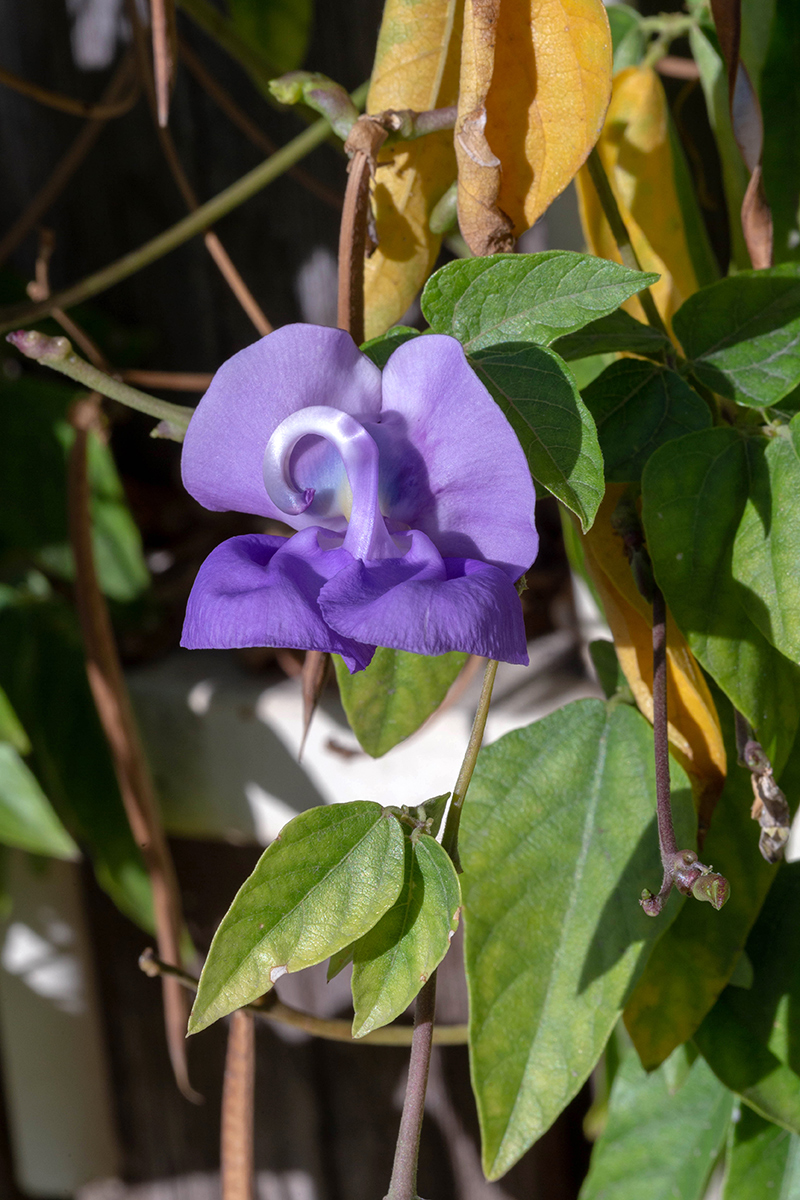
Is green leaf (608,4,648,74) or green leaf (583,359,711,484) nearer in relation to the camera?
green leaf (583,359,711,484)

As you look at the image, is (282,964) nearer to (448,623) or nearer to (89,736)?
(448,623)

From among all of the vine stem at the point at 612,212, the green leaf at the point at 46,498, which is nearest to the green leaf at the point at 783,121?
the vine stem at the point at 612,212

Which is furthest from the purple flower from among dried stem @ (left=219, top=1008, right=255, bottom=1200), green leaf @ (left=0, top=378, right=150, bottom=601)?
green leaf @ (left=0, top=378, right=150, bottom=601)

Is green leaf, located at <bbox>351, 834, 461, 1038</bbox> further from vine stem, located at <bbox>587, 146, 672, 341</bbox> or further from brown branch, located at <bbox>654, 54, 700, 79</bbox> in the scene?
brown branch, located at <bbox>654, 54, 700, 79</bbox>

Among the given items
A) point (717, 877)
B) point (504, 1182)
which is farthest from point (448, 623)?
point (504, 1182)

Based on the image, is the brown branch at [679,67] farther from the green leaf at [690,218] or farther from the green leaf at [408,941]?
the green leaf at [408,941]

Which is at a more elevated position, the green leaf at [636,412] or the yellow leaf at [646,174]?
the yellow leaf at [646,174]
